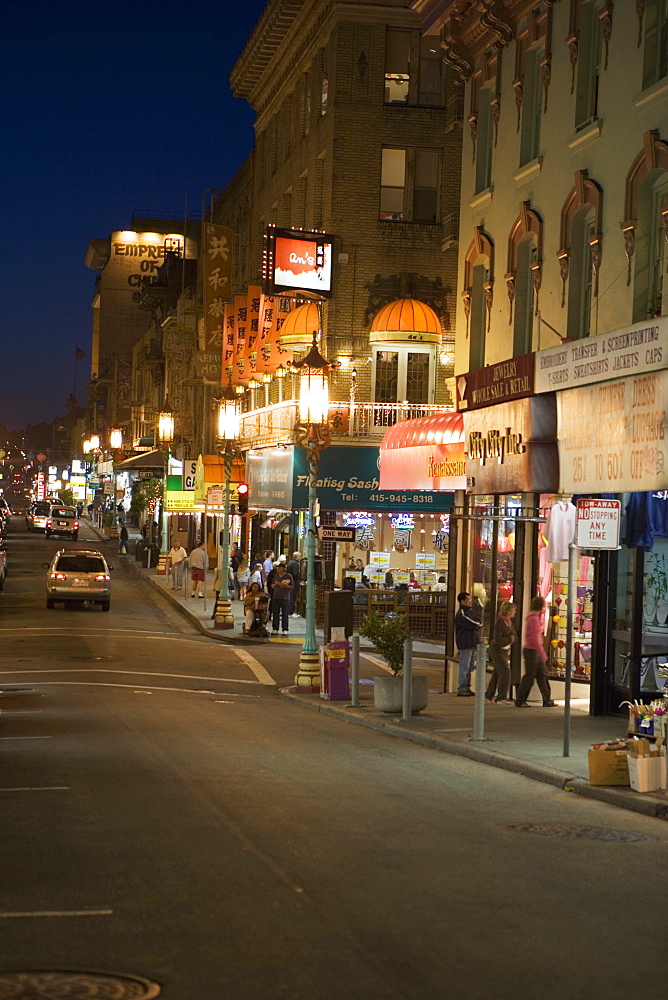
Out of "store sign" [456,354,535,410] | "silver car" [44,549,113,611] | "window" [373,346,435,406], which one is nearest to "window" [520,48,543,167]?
"store sign" [456,354,535,410]

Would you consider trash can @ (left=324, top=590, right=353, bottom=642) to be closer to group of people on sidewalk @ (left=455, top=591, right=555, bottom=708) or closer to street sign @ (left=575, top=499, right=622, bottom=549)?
group of people on sidewalk @ (left=455, top=591, right=555, bottom=708)

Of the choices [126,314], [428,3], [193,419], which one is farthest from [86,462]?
[428,3]

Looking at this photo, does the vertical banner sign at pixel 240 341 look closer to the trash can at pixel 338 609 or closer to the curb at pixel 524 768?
the trash can at pixel 338 609

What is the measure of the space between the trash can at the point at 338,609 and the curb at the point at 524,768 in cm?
234

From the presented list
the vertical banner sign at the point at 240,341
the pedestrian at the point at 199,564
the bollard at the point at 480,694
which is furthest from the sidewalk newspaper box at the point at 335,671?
the vertical banner sign at the point at 240,341

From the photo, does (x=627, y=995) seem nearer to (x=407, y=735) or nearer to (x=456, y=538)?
(x=407, y=735)

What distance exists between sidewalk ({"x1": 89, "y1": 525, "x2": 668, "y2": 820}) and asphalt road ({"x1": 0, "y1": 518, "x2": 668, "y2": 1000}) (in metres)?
0.28

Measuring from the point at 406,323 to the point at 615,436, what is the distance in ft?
65.8

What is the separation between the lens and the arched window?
2416 centimetres

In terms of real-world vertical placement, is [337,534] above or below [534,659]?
above

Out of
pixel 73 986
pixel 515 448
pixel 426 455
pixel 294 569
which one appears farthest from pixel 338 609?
pixel 73 986

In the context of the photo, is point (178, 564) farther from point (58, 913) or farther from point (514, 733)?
point (58, 913)

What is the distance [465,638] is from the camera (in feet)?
71.7

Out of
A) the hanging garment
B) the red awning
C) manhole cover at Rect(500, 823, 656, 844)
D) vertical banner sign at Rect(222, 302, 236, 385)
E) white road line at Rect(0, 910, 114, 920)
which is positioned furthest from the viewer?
vertical banner sign at Rect(222, 302, 236, 385)
